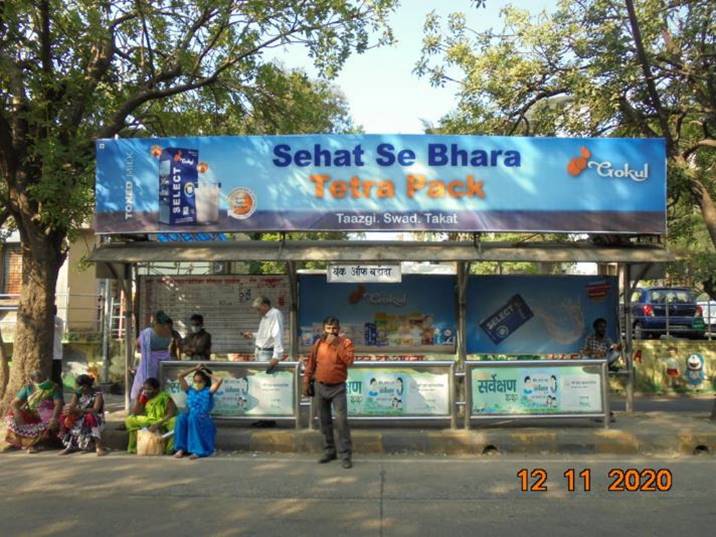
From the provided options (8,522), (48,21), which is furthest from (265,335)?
(48,21)

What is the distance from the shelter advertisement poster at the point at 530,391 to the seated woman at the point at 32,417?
205 inches

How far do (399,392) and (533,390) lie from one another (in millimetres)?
1679

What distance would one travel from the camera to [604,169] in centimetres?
898

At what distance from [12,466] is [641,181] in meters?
8.38

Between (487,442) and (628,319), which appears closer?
(487,442)

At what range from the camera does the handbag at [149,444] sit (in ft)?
26.3

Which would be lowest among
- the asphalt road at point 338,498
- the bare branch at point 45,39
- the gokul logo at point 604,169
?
the asphalt road at point 338,498

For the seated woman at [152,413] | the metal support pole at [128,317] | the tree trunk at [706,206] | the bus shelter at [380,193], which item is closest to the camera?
the seated woman at [152,413]

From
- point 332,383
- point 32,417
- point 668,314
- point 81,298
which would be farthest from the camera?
point 81,298

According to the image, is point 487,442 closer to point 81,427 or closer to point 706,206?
point 81,427

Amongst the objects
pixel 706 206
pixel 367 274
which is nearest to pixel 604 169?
pixel 706 206

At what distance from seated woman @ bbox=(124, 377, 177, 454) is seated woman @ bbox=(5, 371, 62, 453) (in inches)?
37.3
